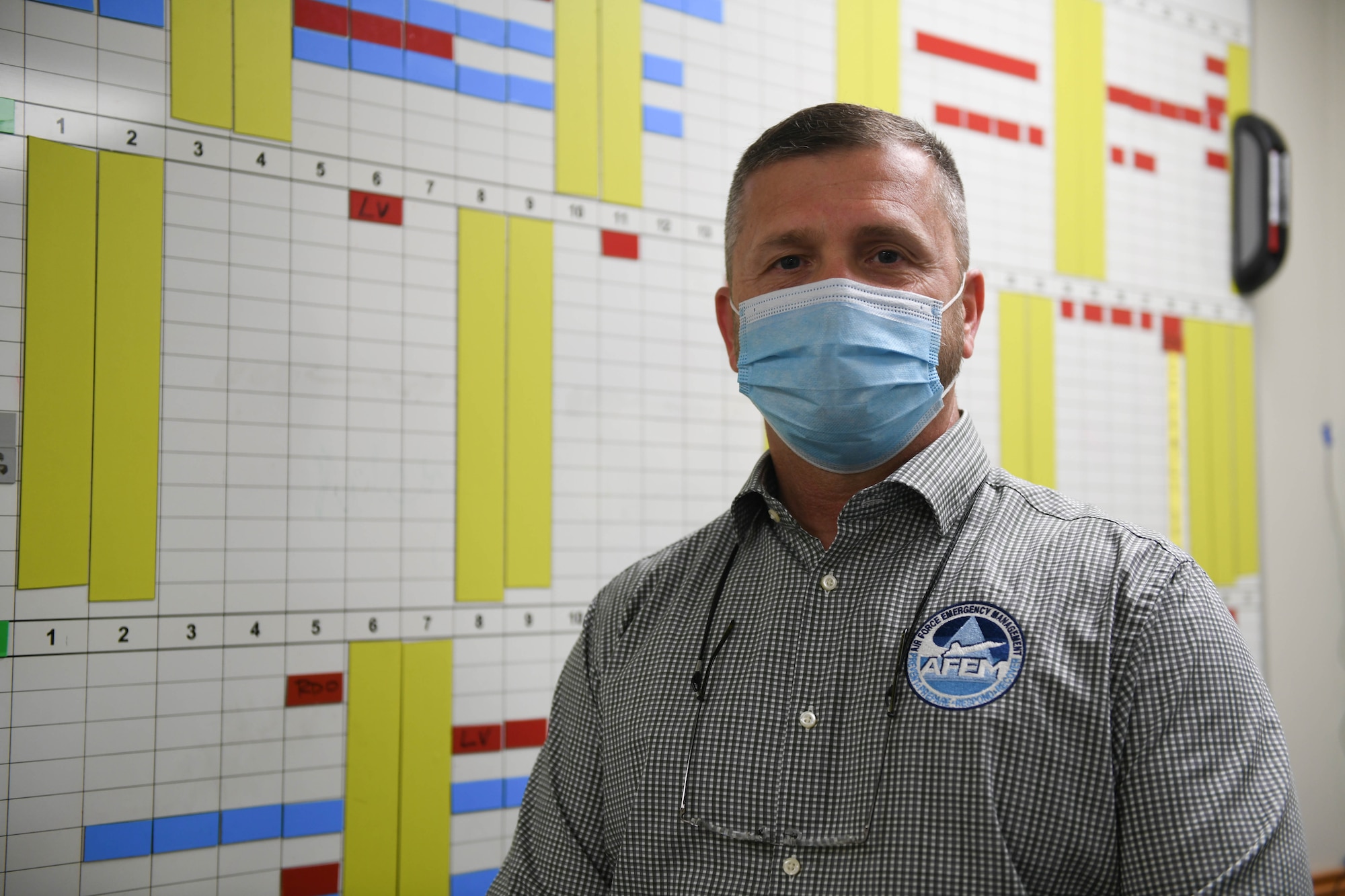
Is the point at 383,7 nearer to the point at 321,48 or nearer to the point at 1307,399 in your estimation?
A: the point at 321,48

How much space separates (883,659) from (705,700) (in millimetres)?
199

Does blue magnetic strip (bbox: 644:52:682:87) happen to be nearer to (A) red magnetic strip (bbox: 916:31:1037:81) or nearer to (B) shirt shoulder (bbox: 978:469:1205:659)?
(A) red magnetic strip (bbox: 916:31:1037:81)

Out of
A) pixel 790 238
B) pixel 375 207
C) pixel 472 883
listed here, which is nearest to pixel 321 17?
pixel 375 207

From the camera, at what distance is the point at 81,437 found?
122 cm

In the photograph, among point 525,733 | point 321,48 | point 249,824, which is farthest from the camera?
point 525,733

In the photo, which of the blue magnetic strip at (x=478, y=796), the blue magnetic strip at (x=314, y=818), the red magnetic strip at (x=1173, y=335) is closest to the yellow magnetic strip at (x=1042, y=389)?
the red magnetic strip at (x=1173, y=335)

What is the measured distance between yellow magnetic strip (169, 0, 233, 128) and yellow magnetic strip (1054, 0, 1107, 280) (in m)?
1.61

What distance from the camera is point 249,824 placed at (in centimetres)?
129

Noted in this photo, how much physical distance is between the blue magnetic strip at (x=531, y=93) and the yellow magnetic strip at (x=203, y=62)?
0.41m

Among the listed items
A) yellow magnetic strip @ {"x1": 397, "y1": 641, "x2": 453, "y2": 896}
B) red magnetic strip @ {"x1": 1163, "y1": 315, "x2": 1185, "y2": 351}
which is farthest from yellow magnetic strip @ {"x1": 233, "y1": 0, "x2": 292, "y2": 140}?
red magnetic strip @ {"x1": 1163, "y1": 315, "x2": 1185, "y2": 351}

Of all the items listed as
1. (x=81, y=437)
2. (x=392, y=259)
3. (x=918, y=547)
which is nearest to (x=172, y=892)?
(x=81, y=437)

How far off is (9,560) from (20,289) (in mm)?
329

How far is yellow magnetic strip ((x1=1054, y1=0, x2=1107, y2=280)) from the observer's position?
2096 millimetres

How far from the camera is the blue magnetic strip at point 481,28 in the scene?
59.2 inches
